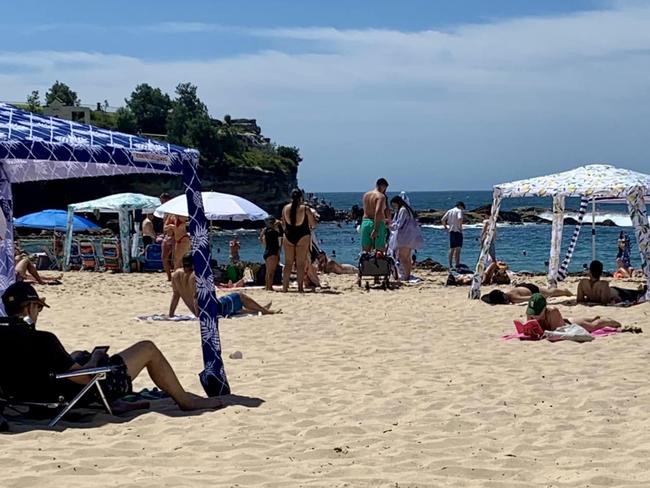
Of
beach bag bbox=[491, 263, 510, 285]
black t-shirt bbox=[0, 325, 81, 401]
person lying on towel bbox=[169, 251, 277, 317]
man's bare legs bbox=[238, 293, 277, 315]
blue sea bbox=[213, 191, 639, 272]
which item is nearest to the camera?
black t-shirt bbox=[0, 325, 81, 401]

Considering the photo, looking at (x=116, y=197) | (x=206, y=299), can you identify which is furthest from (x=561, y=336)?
(x=116, y=197)

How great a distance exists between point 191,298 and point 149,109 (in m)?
77.8

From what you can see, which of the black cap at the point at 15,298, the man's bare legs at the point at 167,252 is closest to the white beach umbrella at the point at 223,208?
the man's bare legs at the point at 167,252

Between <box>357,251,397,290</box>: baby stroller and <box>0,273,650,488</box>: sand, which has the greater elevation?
<box>357,251,397,290</box>: baby stroller

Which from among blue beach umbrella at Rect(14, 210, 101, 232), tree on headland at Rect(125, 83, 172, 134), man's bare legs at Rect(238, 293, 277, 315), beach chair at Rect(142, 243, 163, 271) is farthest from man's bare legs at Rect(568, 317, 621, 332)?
tree on headland at Rect(125, 83, 172, 134)

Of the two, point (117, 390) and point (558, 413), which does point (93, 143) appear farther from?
point (558, 413)

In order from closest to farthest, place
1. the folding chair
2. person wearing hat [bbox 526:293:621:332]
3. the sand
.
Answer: the sand, the folding chair, person wearing hat [bbox 526:293:621:332]

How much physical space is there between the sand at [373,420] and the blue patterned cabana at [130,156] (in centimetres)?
46

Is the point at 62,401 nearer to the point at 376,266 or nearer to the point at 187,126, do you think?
the point at 376,266

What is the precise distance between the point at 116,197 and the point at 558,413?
1649 cm

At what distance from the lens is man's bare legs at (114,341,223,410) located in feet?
19.4

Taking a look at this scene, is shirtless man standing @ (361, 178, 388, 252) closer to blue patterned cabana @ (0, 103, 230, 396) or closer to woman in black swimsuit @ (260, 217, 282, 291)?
woman in black swimsuit @ (260, 217, 282, 291)

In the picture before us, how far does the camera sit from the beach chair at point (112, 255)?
63.6 ft


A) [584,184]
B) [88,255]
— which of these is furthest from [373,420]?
[88,255]
